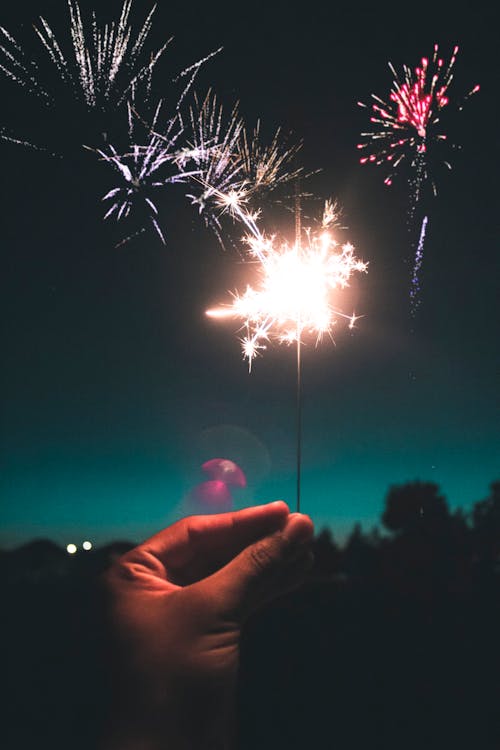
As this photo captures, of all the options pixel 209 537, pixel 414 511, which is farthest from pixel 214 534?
pixel 414 511

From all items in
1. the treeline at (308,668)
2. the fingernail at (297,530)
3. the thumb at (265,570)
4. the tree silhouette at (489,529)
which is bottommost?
the treeline at (308,668)

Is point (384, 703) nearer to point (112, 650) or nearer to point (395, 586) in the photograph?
point (112, 650)

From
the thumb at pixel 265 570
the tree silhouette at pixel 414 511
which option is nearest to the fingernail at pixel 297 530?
the thumb at pixel 265 570

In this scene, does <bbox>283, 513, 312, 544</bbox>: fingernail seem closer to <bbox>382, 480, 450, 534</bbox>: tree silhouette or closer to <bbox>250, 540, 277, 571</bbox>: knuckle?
<bbox>250, 540, 277, 571</bbox>: knuckle

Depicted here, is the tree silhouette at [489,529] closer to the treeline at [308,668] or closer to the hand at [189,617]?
the treeline at [308,668]

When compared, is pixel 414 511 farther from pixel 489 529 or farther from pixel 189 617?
pixel 189 617

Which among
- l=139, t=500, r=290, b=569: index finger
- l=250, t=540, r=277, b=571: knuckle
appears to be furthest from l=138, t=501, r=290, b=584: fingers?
l=250, t=540, r=277, b=571: knuckle

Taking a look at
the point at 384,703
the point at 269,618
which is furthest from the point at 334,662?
the point at 269,618

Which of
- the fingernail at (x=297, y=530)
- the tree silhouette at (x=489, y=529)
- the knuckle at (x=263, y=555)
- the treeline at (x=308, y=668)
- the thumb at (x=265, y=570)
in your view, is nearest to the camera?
the thumb at (x=265, y=570)
